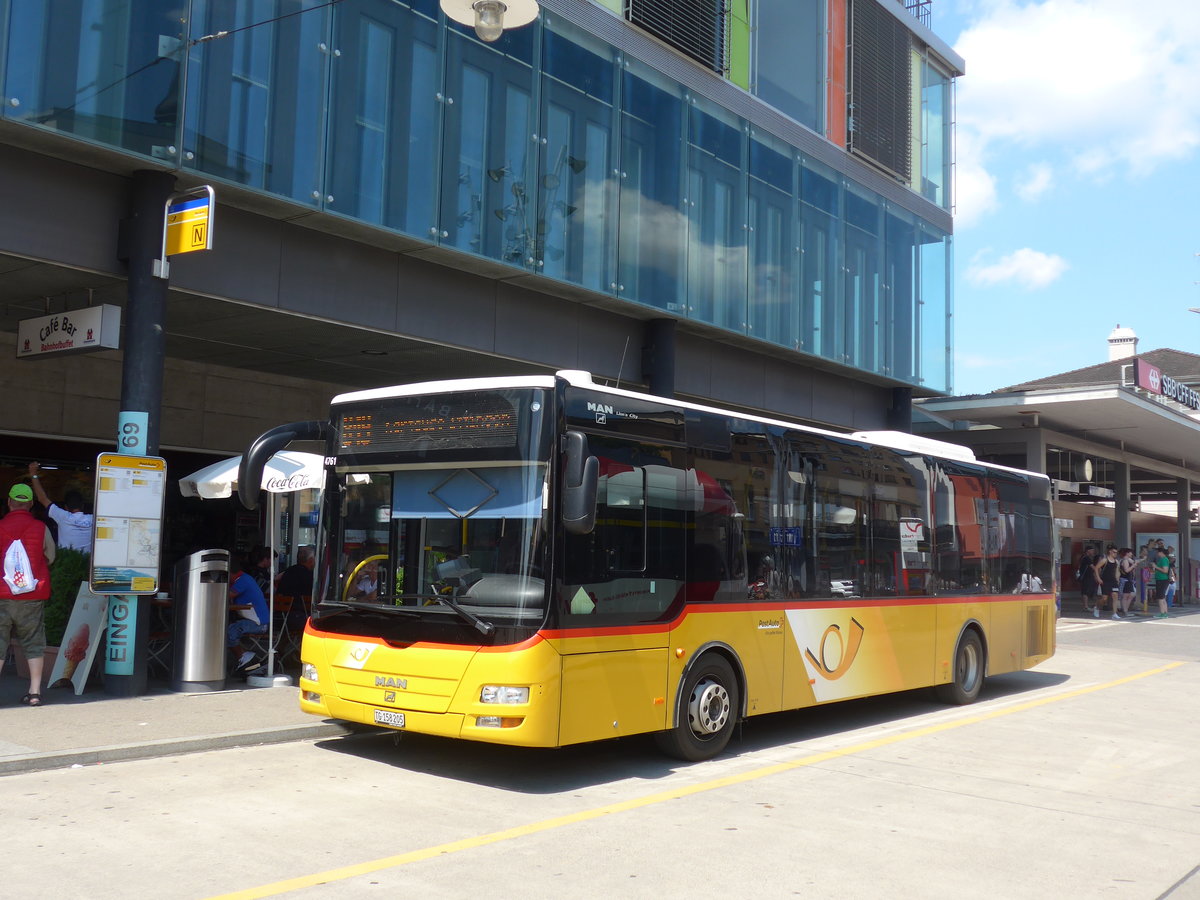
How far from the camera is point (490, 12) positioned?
32.5 feet

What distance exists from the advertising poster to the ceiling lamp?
6708mm

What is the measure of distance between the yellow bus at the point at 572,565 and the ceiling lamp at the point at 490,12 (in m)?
3.44

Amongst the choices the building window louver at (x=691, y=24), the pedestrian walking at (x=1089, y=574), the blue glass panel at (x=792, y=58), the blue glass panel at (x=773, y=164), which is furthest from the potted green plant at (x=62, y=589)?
the pedestrian walking at (x=1089, y=574)

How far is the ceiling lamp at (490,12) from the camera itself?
986 centimetres

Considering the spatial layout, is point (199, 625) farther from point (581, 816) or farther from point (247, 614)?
point (581, 816)

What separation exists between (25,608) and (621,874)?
6.85 m

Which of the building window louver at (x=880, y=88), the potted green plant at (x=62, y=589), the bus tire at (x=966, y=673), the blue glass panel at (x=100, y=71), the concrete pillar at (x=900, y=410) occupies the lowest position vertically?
the bus tire at (x=966, y=673)

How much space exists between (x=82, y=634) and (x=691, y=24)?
13351mm

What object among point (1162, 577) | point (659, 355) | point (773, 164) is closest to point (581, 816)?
point (659, 355)

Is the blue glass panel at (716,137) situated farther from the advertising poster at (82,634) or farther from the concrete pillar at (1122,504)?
the concrete pillar at (1122,504)

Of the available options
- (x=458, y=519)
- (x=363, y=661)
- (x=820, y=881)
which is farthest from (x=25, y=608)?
(x=820, y=881)

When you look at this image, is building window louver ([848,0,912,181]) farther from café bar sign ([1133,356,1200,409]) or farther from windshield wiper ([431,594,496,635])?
windshield wiper ([431,594,496,635])

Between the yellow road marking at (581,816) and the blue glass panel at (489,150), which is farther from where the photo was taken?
the blue glass panel at (489,150)

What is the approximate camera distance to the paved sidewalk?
8492mm
